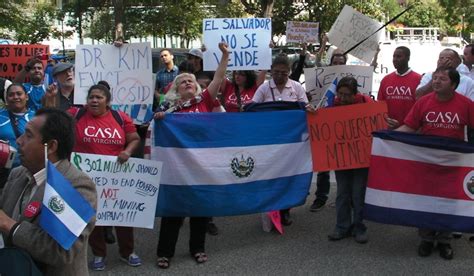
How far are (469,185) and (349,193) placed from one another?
1155mm

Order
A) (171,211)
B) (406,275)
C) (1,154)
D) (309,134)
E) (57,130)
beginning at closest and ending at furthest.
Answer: (57,130)
(1,154)
(406,275)
(171,211)
(309,134)

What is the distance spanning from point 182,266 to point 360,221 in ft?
5.75

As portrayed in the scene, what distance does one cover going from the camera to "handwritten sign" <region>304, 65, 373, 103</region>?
6.69 m

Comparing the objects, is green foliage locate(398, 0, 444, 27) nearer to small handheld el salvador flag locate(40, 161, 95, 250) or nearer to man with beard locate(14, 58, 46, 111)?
man with beard locate(14, 58, 46, 111)

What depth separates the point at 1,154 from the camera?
3.72 meters

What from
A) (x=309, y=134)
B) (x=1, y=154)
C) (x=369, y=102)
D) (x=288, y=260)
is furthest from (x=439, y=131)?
(x=1, y=154)

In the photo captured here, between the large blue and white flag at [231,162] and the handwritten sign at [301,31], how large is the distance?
11.8ft

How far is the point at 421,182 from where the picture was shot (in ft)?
17.2

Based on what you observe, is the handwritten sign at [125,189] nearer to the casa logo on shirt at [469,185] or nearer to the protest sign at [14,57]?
the casa logo on shirt at [469,185]

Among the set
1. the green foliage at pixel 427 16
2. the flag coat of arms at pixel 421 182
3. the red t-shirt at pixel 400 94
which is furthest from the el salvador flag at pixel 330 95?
the green foliage at pixel 427 16

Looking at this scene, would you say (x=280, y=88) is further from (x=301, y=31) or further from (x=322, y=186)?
(x=301, y=31)

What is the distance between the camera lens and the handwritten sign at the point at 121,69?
6.04 metres

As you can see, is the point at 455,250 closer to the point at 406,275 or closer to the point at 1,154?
the point at 406,275

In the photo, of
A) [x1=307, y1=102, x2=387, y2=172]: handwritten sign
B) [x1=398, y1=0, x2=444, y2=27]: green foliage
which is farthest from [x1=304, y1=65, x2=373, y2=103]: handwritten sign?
[x1=398, y1=0, x2=444, y2=27]: green foliage
